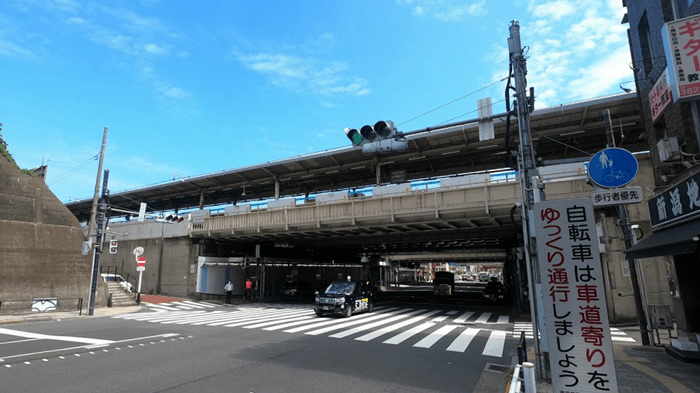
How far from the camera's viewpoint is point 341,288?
797 inches

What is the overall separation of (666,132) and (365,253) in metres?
39.6

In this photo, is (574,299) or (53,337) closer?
(574,299)

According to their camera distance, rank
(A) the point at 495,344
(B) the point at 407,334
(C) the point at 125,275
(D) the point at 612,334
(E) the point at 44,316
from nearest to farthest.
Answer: (A) the point at 495,344 → (B) the point at 407,334 → (D) the point at 612,334 → (E) the point at 44,316 → (C) the point at 125,275

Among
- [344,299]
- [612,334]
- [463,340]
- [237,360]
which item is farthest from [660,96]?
[344,299]

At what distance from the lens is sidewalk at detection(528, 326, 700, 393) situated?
22.7 ft

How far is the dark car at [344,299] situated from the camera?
18828 millimetres

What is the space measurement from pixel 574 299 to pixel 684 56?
7.45 meters

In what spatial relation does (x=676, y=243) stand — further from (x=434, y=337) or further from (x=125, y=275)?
(x=125, y=275)

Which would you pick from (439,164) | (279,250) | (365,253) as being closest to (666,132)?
(439,164)

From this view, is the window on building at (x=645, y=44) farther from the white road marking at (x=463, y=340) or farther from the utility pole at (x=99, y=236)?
the utility pole at (x=99, y=236)

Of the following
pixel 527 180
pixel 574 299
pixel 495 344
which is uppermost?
pixel 527 180

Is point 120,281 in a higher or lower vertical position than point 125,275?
lower

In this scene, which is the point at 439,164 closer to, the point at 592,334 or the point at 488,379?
the point at 488,379

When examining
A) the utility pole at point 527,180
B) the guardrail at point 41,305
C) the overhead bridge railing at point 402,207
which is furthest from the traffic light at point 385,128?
the guardrail at point 41,305
